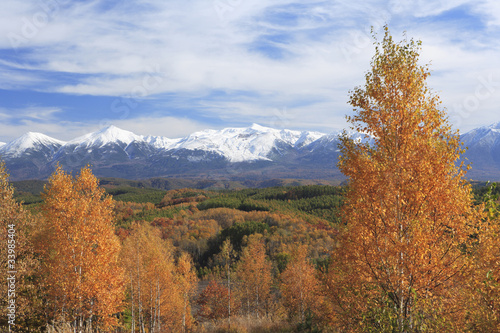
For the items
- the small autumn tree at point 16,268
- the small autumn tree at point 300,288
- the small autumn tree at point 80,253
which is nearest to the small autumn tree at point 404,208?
the small autumn tree at point 80,253

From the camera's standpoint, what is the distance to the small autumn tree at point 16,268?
21.8 meters

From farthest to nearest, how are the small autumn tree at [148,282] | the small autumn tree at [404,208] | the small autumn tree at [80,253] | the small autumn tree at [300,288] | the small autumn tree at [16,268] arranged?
the small autumn tree at [300,288], the small autumn tree at [148,282], the small autumn tree at [80,253], the small autumn tree at [16,268], the small autumn tree at [404,208]

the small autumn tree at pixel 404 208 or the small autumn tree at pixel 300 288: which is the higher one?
the small autumn tree at pixel 404 208

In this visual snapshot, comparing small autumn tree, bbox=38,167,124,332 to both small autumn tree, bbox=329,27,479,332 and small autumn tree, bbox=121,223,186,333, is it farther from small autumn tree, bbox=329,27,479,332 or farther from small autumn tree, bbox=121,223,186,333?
small autumn tree, bbox=329,27,479,332

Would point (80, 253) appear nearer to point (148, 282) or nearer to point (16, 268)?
point (16, 268)

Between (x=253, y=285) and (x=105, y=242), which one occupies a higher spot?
(x=105, y=242)

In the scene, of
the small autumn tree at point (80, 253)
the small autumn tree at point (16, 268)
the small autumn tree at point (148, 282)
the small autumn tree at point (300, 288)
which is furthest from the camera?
the small autumn tree at point (300, 288)

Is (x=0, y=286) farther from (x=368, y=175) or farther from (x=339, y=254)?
(x=368, y=175)

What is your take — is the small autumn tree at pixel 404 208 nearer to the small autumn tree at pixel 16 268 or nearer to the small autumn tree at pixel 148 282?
the small autumn tree at pixel 16 268

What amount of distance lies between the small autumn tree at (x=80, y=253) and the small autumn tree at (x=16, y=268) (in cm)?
167

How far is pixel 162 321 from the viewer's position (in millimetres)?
50562

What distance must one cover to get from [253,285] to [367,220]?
166ft

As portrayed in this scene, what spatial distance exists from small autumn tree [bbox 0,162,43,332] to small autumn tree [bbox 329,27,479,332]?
2414 centimetres

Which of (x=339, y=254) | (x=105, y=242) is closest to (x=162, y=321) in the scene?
(x=105, y=242)
